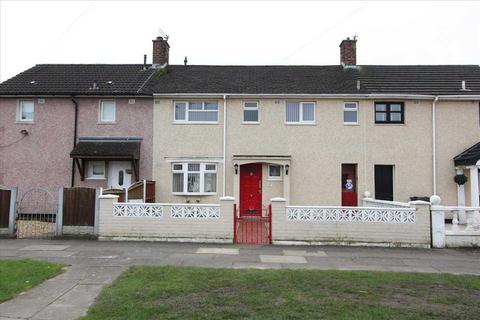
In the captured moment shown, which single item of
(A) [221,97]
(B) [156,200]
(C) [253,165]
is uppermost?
(A) [221,97]

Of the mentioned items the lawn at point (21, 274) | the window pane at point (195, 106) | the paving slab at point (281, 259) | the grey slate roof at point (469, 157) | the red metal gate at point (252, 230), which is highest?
the window pane at point (195, 106)

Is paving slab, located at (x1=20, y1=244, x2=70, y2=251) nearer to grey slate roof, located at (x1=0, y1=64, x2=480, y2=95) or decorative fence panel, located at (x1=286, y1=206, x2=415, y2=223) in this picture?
decorative fence panel, located at (x1=286, y1=206, x2=415, y2=223)

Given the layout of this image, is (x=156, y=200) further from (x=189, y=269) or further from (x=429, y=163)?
(x=429, y=163)

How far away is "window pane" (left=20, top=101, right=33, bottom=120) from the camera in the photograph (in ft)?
59.7

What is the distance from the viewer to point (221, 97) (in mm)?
17859

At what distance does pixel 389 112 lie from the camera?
17859 mm

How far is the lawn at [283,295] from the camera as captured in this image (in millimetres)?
5211

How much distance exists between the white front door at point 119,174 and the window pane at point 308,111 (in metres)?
8.52

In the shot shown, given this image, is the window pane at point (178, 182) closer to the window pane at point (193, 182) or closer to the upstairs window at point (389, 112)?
the window pane at point (193, 182)

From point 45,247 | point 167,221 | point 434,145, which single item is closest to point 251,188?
point 167,221

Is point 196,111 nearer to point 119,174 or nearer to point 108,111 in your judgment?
point 108,111

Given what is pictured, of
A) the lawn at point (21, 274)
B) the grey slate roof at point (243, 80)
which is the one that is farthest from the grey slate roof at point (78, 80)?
the lawn at point (21, 274)

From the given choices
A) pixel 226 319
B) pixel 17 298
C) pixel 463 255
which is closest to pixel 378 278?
pixel 226 319

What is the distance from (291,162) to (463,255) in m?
8.44
